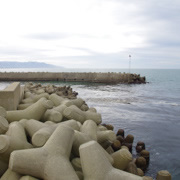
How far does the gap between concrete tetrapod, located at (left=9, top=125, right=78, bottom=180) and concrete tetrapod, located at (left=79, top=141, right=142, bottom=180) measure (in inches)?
5.3

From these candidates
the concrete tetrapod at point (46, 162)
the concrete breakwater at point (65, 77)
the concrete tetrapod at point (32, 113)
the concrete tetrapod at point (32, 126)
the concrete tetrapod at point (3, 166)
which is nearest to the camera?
the concrete tetrapod at point (46, 162)

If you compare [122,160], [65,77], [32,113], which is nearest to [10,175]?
[122,160]

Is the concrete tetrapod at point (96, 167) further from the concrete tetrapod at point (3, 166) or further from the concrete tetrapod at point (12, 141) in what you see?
the concrete tetrapod at point (3, 166)

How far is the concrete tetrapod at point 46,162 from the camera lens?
209 centimetres

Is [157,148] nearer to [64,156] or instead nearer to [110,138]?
[110,138]

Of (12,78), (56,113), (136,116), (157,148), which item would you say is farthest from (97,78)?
(56,113)

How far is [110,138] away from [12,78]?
129 ft

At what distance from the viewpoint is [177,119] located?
33.6 ft

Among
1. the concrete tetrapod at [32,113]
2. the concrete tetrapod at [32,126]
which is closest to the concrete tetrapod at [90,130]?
the concrete tetrapod at [32,126]

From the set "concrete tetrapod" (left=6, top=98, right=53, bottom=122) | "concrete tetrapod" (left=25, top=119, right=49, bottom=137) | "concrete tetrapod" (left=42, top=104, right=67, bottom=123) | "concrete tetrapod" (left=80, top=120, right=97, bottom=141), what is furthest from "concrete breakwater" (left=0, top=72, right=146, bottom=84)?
"concrete tetrapod" (left=25, top=119, right=49, bottom=137)

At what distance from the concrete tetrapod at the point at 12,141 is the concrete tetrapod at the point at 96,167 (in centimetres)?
74

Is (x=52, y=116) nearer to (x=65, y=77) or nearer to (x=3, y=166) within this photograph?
(x=3, y=166)

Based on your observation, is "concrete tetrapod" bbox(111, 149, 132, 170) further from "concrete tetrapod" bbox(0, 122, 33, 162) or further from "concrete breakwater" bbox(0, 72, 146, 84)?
"concrete breakwater" bbox(0, 72, 146, 84)

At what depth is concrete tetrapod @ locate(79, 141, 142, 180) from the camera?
2.12 metres
